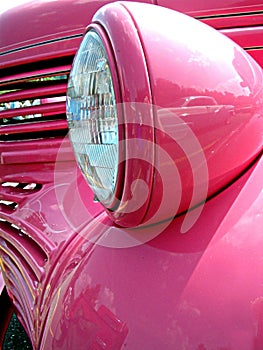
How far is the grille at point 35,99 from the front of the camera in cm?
159

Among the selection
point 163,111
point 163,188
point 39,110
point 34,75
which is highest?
point 34,75

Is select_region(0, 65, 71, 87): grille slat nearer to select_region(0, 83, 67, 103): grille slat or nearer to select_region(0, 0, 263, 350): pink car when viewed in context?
select_region(0, 83, 67, 103): grille slat

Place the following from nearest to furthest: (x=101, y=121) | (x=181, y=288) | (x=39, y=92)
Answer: (x=181, y=288)
(x=101, y=121)
(x=39, y=92)

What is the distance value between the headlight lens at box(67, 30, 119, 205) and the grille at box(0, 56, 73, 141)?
0.68 m

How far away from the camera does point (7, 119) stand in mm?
1844

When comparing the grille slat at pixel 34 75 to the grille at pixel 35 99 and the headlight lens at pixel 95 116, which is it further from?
the headlight lens at pixel 95 116

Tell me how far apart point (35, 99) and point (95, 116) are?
0.92 meters

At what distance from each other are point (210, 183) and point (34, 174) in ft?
3.33

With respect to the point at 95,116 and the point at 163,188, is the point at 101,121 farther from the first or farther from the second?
the point at 163,188

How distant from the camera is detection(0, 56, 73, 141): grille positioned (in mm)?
1595

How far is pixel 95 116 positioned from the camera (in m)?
0.84

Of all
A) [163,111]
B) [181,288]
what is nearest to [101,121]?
[163,111]

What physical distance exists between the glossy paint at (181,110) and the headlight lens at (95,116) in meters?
0.04

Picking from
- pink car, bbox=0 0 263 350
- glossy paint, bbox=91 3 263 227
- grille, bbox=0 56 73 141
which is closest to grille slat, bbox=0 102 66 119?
grille, bbox=0 56 73 141
